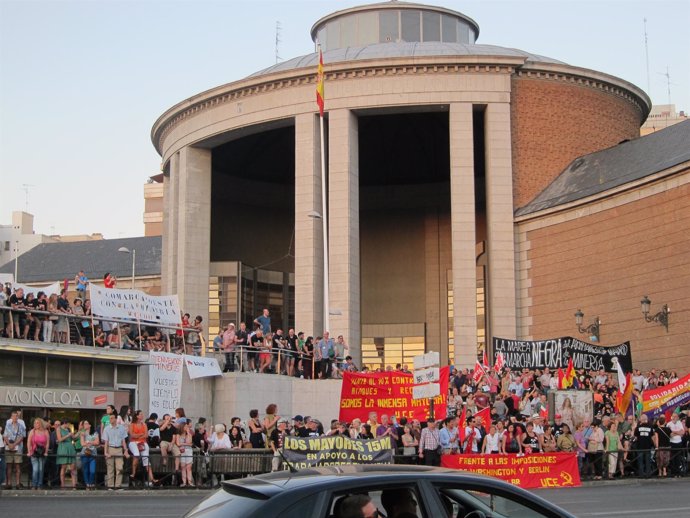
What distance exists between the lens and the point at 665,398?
26.9 metres

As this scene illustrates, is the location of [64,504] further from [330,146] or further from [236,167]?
[236,167]

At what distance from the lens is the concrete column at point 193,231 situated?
50125mm

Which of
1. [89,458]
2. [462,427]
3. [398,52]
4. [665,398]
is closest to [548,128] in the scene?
[398,52]

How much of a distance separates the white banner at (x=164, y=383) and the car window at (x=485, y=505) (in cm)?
2355

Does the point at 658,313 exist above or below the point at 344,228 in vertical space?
below

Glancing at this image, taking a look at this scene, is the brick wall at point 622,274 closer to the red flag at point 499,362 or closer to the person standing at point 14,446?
the red flag at point 499,362

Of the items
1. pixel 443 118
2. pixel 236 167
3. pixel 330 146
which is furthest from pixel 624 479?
pixel 236 167

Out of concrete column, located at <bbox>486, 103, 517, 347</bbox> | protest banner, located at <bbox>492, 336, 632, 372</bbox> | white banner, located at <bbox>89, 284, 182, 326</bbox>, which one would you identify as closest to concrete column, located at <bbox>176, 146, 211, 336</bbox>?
concrete column, located at <bbox>486, 103, 517, 347</bbox>

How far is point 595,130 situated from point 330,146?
12.3 metres

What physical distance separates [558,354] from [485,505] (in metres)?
25.3

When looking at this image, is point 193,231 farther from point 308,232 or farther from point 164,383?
point 164,383

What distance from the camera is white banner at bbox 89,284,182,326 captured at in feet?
98.8

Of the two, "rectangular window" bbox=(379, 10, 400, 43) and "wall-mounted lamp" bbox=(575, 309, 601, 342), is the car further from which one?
"rectangular window" bbox=(379, 10, 400, 43)

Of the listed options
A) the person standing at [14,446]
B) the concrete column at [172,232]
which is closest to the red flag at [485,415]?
the person standing at [14,446]
